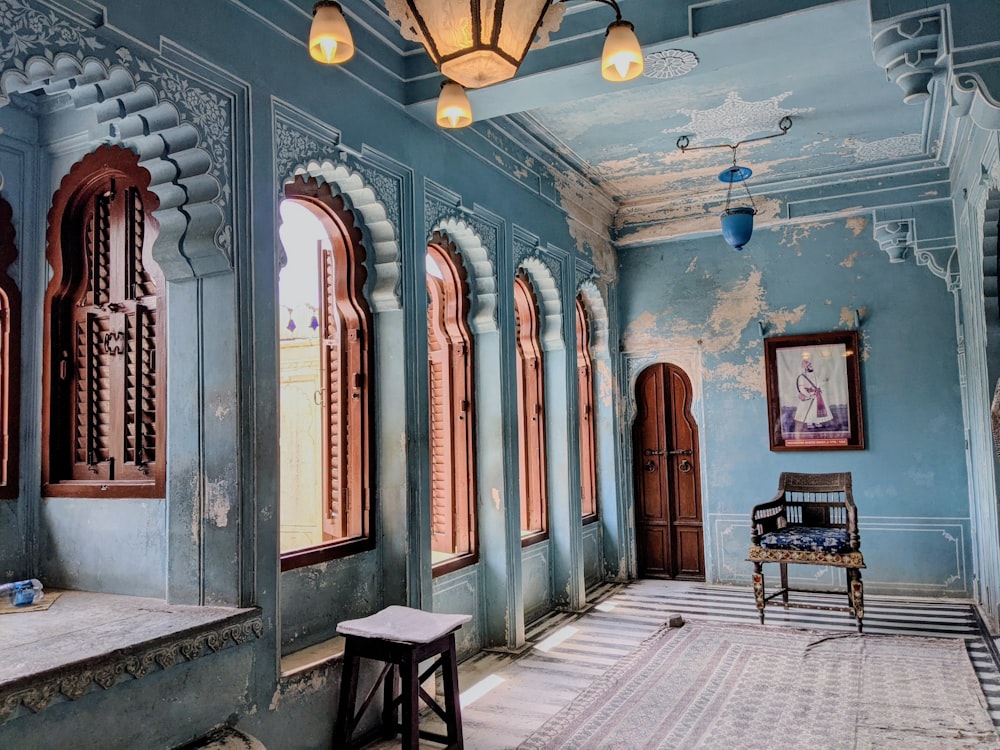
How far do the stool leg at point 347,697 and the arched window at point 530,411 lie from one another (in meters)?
3.37

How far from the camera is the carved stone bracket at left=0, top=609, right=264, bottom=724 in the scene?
261 cm

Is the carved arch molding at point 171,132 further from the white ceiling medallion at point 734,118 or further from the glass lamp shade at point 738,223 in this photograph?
the glass lamp shade at point 738,223

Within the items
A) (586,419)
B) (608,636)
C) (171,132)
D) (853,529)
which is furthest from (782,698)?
(171,132)

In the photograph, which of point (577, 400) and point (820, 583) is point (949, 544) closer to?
point (820, 583)

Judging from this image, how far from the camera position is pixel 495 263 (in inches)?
247

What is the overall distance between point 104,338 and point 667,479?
20.2 ft

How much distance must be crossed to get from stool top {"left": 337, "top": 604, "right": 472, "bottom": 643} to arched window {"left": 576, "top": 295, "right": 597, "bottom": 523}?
4.63 meters

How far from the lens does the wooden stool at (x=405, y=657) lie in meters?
3.74

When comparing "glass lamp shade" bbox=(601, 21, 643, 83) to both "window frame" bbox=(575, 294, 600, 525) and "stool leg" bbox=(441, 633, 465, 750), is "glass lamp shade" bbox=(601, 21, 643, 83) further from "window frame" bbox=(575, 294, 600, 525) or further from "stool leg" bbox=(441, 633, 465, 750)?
"window frame" bbox=(575, 294, 600, 525)

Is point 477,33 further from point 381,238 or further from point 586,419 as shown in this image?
point 586,419

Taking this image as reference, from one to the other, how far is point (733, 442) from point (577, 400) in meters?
1.93

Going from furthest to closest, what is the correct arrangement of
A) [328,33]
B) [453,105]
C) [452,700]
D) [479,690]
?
[479,690] < [452,700] < [453,105] < [328,33]

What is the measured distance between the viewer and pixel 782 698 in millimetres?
4895

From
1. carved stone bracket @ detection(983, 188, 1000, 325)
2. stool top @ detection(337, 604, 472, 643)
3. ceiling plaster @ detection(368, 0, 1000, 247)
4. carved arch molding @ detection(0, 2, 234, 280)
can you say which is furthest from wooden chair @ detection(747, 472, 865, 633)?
carved arch molding @ detection(0, 2, 234, 280)
